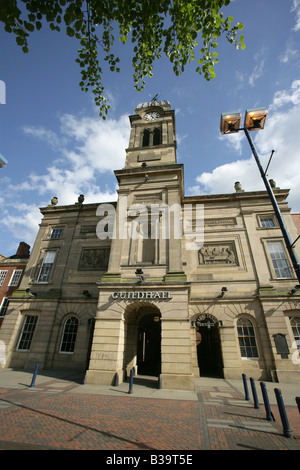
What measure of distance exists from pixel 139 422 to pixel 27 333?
16.0m

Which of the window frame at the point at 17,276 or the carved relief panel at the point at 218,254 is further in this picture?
the window frame at the point at 17,276

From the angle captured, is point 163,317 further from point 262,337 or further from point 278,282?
point 278,282

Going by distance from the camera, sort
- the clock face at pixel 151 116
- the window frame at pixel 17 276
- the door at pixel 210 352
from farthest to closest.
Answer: the window frame at pixel 17 276, the clock face at pixel 151 116, the door at pixel 210 352

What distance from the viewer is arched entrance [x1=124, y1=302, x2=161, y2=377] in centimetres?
1502

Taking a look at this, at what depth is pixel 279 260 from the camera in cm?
1839

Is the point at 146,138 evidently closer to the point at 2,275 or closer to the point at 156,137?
the point at 156,137

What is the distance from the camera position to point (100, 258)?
67.7 ft

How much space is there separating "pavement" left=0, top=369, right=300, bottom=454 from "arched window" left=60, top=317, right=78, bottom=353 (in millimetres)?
7152

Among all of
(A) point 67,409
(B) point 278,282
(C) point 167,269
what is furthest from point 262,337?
(A) point 67,409

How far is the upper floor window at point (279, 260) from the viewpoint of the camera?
17.9m

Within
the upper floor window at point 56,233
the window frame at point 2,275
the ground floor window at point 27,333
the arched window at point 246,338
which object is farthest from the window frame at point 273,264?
Result: the window frame at point 2,275

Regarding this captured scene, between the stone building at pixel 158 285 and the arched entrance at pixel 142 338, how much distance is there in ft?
0.37

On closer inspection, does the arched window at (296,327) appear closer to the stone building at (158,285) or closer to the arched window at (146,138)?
the stone building at (158,285)
